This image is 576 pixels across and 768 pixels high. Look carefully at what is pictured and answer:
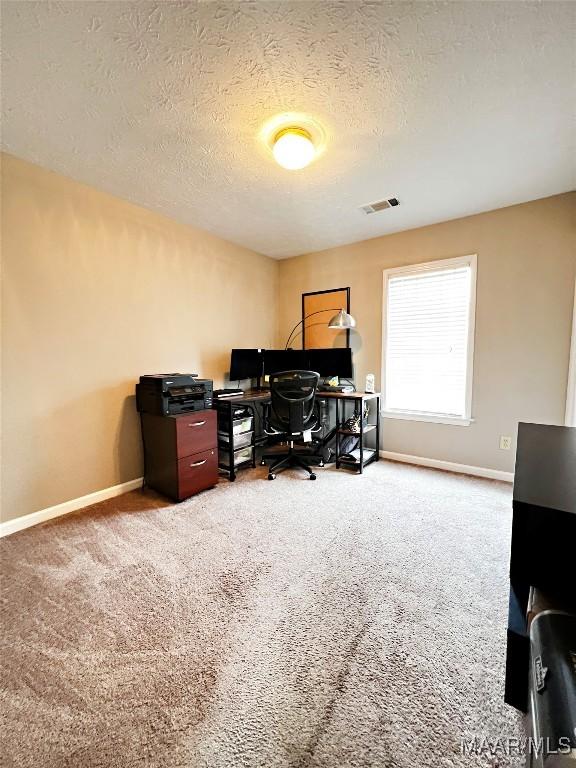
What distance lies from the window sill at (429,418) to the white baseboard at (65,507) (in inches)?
104

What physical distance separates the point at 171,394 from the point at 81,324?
2.82 feet

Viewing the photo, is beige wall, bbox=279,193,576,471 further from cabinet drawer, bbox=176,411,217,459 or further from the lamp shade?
cabinet drawer, bbox=176,411,217,459

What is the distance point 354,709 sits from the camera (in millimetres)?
1046

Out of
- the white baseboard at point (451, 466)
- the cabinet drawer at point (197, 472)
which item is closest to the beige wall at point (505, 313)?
the white baseboard at point (451, 466)

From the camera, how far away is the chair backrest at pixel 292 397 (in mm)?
2902

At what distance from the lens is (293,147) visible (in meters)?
1.83

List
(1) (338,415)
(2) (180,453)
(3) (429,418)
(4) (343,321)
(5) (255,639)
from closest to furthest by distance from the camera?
(5) (255,639), (2) (180,453), (3) (429,418), (4) (343,321), (1) (338,415)

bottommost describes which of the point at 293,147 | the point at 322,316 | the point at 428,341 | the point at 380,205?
the point at 428,341

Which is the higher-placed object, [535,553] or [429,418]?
[535,553]

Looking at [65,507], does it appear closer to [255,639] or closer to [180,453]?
[180,453]

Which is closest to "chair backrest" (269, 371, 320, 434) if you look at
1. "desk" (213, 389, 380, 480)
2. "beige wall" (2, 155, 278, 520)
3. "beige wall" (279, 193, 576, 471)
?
"desk" (213, 389, 380, 480)

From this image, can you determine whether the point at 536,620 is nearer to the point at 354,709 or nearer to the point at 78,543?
the point at 354,709

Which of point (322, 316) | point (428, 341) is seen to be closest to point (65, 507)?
point (322, 316)

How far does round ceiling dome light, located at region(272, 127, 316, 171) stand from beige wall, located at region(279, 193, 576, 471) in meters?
1.80
